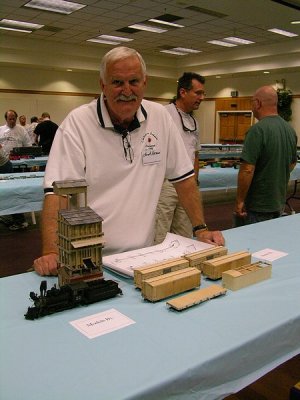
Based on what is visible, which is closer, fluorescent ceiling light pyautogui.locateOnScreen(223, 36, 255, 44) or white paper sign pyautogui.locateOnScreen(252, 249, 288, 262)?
white paper sign pyautogui.locateOnScreen(252, 249, 288, 262)

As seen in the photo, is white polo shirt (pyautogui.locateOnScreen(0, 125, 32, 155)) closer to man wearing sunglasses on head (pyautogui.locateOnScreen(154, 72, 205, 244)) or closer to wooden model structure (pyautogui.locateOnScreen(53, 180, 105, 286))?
man wearing sunglasses on head (pyautogui.locateOnScreen(154, 72, 205, 244))

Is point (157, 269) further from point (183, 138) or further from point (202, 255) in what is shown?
point (183, 138)

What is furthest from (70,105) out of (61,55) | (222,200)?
(222,200)

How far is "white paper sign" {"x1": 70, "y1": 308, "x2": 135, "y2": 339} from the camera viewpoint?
94 centimetres

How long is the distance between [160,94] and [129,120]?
13796 mm

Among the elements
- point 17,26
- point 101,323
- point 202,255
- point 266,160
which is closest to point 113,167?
point 202,255

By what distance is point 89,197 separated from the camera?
1567 mm

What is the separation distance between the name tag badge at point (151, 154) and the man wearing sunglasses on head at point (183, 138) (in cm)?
104

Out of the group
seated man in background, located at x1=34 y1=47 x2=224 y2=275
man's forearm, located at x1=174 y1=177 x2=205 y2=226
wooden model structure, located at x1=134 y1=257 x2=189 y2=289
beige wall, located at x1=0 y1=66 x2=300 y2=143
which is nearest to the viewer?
wooden model structure, located at x1=134 y1=257 x2=189 y2=289

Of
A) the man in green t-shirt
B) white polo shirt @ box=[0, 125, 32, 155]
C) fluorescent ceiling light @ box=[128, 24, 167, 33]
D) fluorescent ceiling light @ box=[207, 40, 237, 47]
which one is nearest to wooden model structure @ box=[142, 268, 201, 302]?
the man in green t-shirt

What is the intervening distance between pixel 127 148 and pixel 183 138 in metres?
1.57

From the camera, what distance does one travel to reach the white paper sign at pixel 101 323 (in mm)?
941

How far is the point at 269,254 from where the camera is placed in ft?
5.12

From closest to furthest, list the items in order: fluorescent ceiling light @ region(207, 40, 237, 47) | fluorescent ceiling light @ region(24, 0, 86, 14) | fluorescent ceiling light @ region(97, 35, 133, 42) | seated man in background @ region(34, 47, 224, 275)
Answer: seated man in background @ region(34, 47, 224, 275) → fluorescent ceiling light @ region(24, 0, 86, 14) → fluorescent ceiling light @ region(97, 35, 133, 42) → fluorescent ceiling light @ region(207, 40, 237, 47)
